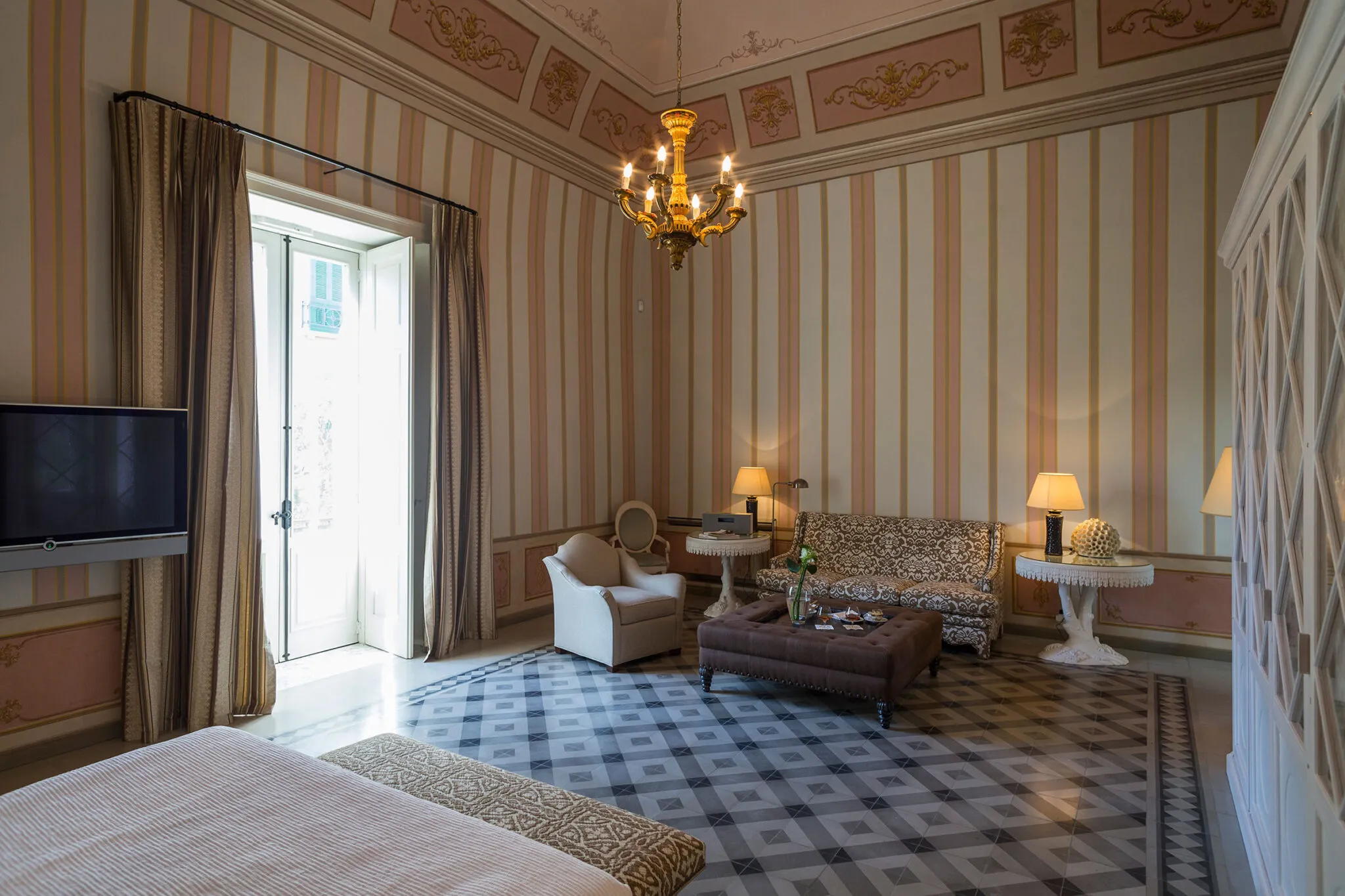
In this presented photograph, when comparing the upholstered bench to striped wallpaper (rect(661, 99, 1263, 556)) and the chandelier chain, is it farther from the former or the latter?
the chandelier chain

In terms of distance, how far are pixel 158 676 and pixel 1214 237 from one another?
7.15 metres

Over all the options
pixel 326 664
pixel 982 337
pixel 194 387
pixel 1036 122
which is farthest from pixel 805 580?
pixel 194 387

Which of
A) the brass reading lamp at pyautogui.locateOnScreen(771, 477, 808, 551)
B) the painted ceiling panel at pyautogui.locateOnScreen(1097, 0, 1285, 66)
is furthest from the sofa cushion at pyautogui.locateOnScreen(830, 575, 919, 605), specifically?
the painted ceiling panel at pyautogui.locateOnScreen(1097, 0, 1285, 66)

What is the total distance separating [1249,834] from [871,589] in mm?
2909

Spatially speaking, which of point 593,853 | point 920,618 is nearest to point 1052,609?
point 920,618

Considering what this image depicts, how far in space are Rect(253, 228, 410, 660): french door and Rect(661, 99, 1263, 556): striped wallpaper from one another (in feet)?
10.0

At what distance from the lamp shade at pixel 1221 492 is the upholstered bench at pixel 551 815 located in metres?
4.00

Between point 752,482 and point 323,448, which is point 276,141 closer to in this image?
point 323,448

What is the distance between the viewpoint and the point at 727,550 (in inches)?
250

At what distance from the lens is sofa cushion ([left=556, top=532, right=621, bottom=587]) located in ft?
17.8

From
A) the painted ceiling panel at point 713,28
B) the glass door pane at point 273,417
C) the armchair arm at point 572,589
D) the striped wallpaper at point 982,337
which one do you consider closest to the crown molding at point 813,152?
the striped wallpaper at point 982,337

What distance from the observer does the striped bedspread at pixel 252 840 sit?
151 cm

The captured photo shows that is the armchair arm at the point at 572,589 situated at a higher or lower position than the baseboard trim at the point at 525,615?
higher

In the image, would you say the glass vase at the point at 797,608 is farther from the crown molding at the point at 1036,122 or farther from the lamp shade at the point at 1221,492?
the crown molding at the point at 1036,122
